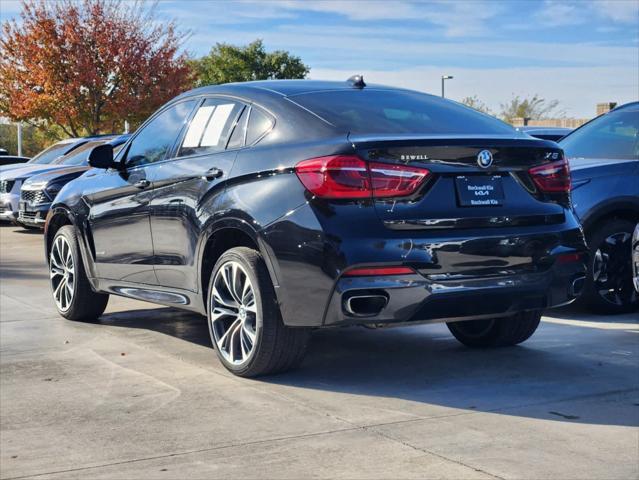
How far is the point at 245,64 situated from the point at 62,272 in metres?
55.9

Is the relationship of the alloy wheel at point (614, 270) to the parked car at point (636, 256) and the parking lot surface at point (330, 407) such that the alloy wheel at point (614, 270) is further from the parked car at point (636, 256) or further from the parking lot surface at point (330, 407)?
the parked car at point (636, 256)

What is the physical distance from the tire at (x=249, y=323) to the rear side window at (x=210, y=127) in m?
0.81

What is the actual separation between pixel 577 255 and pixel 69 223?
13.9 ft

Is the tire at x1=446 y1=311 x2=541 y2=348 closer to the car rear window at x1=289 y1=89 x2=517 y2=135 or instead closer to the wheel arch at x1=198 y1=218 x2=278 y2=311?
the car rear window at x1=289 y1=89 x2=517 y2=135

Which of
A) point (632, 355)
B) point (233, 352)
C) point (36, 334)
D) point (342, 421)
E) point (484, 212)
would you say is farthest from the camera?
point (36, 334)

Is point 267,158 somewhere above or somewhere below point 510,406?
above

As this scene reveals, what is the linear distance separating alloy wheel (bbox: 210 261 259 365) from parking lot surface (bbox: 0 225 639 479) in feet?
0.61

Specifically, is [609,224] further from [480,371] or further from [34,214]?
[34,214]

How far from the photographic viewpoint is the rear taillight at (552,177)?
600 centimetres

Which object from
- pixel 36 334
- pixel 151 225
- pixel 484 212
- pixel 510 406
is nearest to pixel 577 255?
pixel 484 212

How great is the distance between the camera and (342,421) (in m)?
5.20

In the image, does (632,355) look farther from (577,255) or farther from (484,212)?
(484,212)

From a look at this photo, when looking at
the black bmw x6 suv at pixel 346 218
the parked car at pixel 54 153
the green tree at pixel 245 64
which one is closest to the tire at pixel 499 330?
the black bmw x6 suv at pixel 346 218

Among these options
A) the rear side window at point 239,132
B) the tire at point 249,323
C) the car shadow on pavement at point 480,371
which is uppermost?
the rear side window at point 239,132
